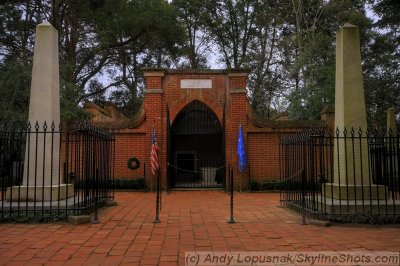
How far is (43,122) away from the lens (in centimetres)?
922

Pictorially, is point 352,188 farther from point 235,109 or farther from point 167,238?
point 235,109

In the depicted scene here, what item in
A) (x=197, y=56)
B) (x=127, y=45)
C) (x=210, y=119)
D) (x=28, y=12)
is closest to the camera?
(x=210, y=119)

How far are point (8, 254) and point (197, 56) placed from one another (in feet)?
91.1

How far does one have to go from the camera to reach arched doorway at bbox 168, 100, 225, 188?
16727 mm

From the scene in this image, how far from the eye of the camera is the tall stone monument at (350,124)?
8.63 m

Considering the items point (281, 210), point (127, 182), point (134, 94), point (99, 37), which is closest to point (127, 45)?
point (99, 37)

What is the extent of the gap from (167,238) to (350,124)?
4.96m

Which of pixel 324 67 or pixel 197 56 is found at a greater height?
pixel 197 56

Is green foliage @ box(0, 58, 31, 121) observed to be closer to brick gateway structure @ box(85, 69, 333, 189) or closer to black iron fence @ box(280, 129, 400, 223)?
brick gateway structure @ box(85, 69, 333, 189)

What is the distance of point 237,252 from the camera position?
18.4 ft

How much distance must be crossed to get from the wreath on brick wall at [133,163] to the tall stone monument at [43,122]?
660 centimetres

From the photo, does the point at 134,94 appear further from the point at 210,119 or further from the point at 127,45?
the point at 210,119

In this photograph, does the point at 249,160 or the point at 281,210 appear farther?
the point at 249,160

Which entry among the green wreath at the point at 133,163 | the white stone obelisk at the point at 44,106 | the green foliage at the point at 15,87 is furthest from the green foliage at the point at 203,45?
the white stone obelisk at the point at 44,106
